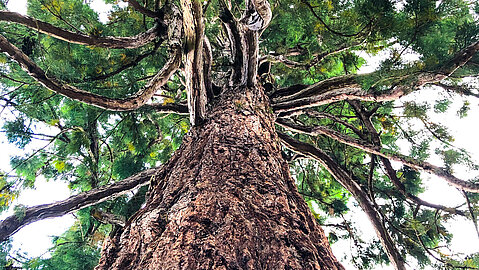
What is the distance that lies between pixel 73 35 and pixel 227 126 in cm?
157

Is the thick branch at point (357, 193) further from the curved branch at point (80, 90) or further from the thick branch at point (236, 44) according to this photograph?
the curved branch at point (80, 90)

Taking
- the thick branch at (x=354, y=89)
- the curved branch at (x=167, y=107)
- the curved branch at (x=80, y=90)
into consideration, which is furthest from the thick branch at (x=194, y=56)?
the thick branch at (x=354, y=89)

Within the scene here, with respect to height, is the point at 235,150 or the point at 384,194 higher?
the point at 384,194

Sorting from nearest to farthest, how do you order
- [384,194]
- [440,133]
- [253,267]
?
[253,267] → [440,133] → [384,194]

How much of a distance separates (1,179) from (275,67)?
171 inches

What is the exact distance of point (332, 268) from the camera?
44.8 inches

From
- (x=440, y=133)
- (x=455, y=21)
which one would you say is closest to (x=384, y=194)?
(x=440, y=133)

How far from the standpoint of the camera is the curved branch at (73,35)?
6.98 ft

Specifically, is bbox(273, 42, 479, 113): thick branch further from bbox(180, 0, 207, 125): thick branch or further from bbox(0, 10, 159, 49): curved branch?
bbox(0, 10, 159, 49): curved branch

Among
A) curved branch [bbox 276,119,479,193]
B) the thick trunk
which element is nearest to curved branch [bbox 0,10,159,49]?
the thick trunk

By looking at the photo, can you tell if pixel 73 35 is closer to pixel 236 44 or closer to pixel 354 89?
pixel 236 44

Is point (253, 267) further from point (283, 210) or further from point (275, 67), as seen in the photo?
point (275, 67)

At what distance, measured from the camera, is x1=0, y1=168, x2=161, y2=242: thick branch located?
2488 mm


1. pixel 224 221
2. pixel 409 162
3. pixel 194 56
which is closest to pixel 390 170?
pixel 409 162
